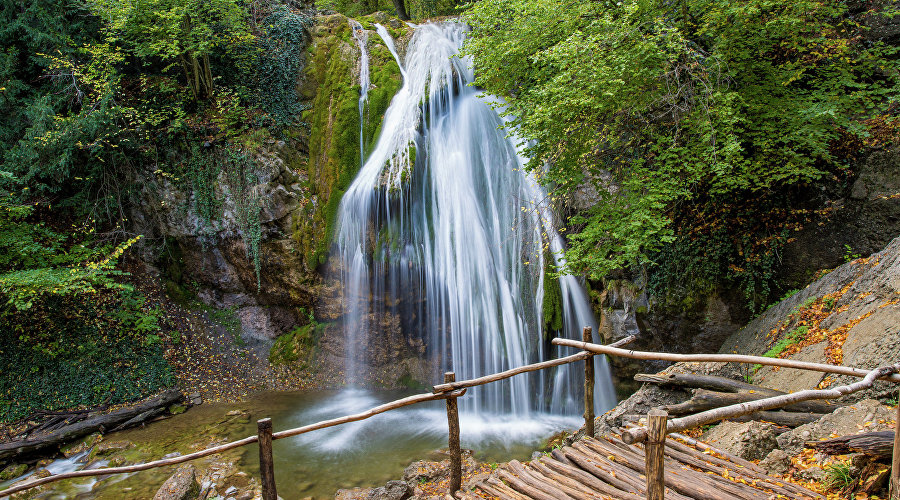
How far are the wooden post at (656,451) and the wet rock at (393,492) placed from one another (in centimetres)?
390

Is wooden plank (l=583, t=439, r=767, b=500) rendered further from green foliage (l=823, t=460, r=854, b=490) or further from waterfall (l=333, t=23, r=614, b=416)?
waterfall (l=333, t=23, r=614, b=416)

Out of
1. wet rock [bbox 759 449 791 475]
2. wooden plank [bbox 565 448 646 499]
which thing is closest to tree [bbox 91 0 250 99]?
wooden plank [bbox 565 448 646 499]

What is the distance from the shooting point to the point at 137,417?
8.34 m

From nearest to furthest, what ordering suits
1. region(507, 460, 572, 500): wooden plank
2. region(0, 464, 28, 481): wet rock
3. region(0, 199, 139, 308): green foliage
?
region(507, 460, 572, 500): wooden plank < region(0, 464, 28, 481): wet rock < region(0, 199, 139, 308): green foliage

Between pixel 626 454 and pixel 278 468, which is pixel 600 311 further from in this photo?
pixel 278 468

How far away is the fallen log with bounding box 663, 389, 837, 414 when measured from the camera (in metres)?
4.20

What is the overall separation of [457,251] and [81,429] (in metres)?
7.66

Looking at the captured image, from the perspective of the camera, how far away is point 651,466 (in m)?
2.52

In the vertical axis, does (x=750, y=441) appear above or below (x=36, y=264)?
below

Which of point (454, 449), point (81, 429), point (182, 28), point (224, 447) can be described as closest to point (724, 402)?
point (454, 449)

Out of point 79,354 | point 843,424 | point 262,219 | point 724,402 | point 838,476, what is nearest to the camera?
point 838,476

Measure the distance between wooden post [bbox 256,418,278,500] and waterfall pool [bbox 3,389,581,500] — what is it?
253 cm

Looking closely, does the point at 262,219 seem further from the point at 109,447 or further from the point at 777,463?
the point at 777,463

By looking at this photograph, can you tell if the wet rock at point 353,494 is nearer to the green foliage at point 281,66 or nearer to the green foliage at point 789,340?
the green foliage at point 789,340
